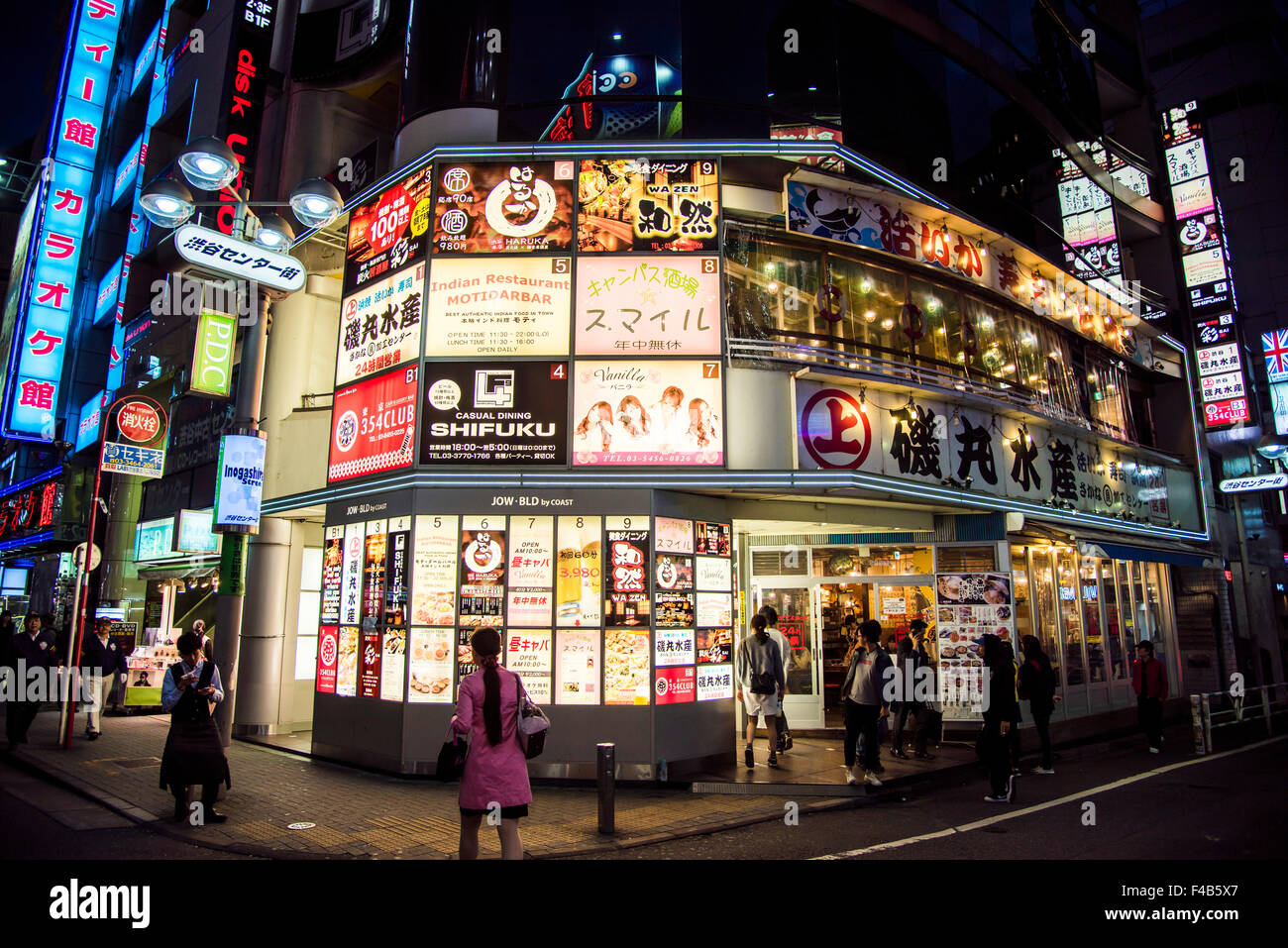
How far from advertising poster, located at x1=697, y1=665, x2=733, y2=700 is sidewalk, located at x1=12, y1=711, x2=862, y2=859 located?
1.45 metres

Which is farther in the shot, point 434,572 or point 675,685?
point 434,572

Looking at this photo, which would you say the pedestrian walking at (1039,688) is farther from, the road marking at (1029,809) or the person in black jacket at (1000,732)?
the person in black jacket at (1000,732)

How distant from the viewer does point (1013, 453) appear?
1584 centimetres

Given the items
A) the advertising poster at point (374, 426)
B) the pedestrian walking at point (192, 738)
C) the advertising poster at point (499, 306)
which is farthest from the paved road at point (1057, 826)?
the advertising poster at point (499, 306)

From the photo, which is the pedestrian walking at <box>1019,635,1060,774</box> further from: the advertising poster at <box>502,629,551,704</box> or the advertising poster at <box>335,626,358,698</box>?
the advertising poster at <box>335,626,358,698</box>

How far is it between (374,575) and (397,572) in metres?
0.70

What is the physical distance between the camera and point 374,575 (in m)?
11.4

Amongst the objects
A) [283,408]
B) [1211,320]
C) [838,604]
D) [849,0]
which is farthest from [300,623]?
[1211,320]

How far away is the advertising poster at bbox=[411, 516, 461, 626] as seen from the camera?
10656 mm

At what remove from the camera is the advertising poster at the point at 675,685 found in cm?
1048

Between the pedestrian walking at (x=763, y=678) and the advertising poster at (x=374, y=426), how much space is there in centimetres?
593

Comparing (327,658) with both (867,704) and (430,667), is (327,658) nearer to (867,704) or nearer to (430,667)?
(430,667)

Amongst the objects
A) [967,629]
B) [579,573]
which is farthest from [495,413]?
[967,629]

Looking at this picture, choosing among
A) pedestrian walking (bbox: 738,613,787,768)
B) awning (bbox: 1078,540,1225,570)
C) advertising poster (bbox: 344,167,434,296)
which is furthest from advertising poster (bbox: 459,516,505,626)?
awning (bbox: 1078,540,1225,570)
